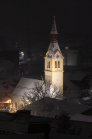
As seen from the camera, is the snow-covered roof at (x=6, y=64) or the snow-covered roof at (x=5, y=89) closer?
the snow-covered roof at (x=5, y=89)

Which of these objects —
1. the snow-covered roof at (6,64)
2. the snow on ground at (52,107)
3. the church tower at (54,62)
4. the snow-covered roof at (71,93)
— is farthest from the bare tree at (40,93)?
the snow-covered roof at (6,64)

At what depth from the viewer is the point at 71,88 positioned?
40.8m

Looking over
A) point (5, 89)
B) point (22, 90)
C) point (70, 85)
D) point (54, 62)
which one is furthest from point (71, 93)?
point (5, 89)

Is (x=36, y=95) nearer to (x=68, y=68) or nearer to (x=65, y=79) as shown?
(x=65, y=79)

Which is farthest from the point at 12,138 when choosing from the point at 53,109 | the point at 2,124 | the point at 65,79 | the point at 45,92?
the point at 65,79

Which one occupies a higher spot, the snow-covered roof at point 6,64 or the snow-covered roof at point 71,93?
the snow-covered roof at point 6,64

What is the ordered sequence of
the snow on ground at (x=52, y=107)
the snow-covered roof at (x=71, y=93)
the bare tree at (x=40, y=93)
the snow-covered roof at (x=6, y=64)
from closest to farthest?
1. the snow on ground at (x=52, y=107)
2. the bare tree at (x=40, y=93)
3. the snow-covered roof at (x=71, y=93)
4. the snow-covered roof at (x=6, y=64)

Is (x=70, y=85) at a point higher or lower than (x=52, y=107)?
higher

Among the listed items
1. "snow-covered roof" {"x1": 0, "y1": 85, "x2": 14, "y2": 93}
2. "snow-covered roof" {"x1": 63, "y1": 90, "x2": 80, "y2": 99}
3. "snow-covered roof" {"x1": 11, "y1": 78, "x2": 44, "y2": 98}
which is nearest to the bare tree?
"snow-covered roof" {"x1": 11, "y1": 78, "x2": 44, "y2": 98}

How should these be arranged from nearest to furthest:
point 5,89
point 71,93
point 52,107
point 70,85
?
point 52,107, point 71,93, point 70,85, point 5,89

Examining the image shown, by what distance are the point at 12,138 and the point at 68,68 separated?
4810 cm

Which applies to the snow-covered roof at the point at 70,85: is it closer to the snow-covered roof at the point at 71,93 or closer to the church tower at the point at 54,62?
the snow-covered roof at the point at 71,93

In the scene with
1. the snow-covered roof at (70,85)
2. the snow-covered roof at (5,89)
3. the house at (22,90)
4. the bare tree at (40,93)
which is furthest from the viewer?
the snow-covered roof at (5,89)

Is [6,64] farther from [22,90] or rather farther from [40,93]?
[40,93]
